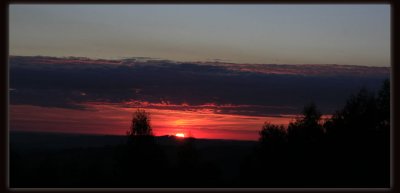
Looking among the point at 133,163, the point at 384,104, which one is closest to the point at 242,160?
the point at 133,163

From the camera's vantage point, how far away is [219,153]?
14672 mm

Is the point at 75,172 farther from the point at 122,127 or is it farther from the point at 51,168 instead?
the point at 122,127

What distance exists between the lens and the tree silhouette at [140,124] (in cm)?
1534

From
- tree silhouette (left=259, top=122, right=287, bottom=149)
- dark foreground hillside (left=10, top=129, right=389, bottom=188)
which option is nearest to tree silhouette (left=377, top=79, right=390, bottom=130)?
dark foreground hillside (left=10, top=129, right=389, bottom=188)

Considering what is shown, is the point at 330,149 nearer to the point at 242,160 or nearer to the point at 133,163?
the point at 242,160

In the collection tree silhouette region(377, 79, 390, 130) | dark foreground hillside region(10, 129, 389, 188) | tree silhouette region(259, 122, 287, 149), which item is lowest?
dark foreground hillside region(10, 129, 389, 188)

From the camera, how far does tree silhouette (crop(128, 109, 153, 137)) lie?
15344 millimetres

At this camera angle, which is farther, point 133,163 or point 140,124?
point 140,124

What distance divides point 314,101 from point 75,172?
6.96 m

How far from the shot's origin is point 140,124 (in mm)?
15477

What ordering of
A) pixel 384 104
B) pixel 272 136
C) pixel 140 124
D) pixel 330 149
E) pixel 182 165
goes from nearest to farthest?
pixel 384 104 < pixel 182 165 < pixel 330 149 < pixel 140 124 < pixel 272 136

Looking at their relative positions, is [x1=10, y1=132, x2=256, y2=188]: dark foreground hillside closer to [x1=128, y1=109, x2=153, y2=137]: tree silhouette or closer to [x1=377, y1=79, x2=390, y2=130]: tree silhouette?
[x1=128, y1=109, x2=153, y2=137]: tree silhouette

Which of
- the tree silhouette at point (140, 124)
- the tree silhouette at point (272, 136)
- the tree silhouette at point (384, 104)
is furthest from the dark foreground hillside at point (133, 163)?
the tree silhouette at point (384, 104)
